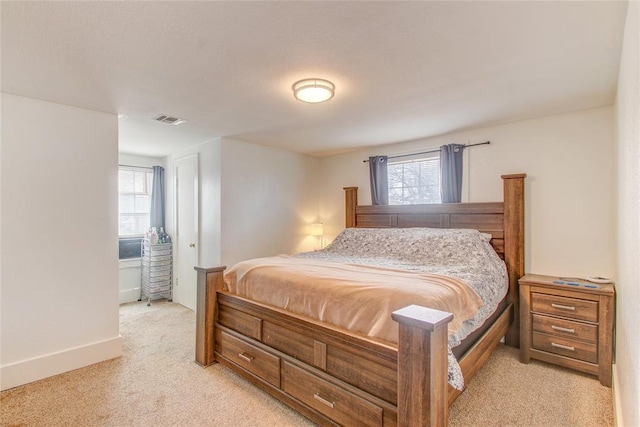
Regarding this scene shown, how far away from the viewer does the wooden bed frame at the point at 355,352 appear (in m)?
1.38

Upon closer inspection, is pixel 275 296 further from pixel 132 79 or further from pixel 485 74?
pixel 485 74

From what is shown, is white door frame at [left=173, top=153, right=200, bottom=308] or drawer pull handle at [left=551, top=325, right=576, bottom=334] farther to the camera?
white door frame at [left=173, top=153, right=200, bottom=308]

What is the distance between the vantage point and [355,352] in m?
1.73

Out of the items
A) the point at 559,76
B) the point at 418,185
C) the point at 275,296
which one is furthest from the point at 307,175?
the point at 559,76

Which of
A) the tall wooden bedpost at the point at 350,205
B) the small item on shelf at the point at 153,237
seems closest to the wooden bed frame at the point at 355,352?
the tall wooden bedpost at the point at 350,205

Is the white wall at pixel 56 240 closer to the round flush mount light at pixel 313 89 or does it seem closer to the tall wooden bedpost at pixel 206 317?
the tall wooden bedpost at pixel 206 317

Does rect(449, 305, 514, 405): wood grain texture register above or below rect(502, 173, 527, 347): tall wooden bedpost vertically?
below

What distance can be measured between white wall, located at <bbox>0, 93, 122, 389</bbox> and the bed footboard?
1.37 m

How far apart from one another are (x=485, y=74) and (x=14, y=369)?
13.6ft

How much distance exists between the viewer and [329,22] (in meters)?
1.55

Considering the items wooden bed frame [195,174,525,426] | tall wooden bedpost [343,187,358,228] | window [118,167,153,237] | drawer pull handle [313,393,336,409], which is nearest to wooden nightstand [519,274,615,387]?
wooden bed frame [195,174,525,426]

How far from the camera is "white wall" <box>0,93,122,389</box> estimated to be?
242 cm

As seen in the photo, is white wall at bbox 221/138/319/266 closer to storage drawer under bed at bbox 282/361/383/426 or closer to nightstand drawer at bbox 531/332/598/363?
storage drawer under bed at bbox 282/361/383/426

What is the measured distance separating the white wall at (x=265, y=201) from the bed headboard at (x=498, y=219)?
1504mm
